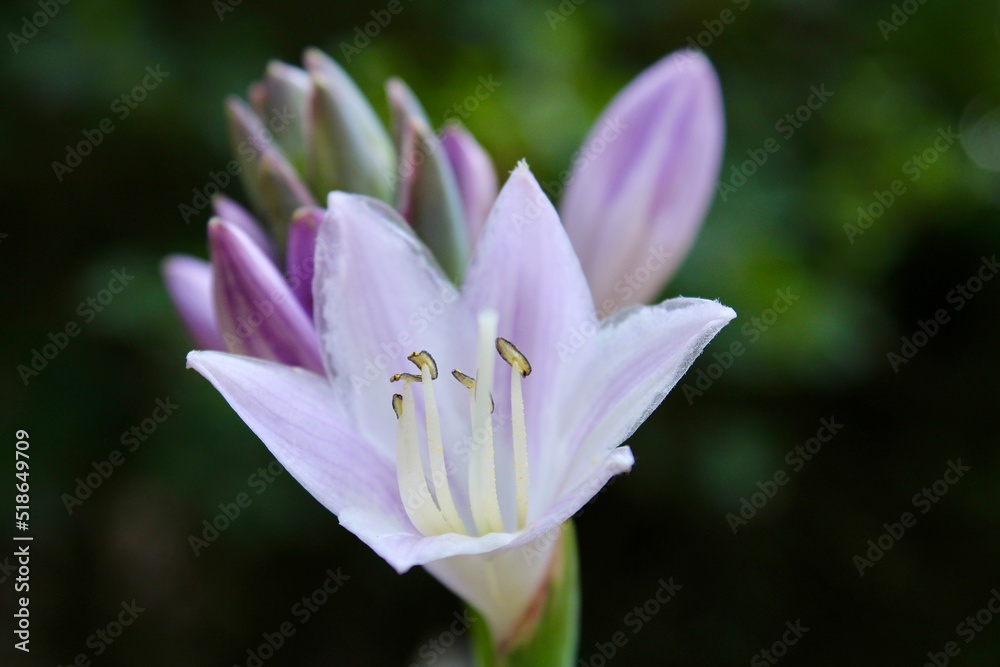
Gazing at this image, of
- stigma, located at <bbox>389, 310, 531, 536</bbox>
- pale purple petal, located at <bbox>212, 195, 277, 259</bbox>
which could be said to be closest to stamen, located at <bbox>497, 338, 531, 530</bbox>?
stigma, located at <bbox>389, 310, 531, 536</bbox>

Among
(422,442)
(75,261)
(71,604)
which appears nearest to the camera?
(422,442)

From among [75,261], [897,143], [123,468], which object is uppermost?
[897,143]

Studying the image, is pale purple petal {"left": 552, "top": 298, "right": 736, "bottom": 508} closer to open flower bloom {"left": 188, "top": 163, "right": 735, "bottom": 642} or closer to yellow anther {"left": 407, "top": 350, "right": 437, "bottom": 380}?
open flower bloom {"left": 188, "top": 163, "right": 735, "bottom": 642}

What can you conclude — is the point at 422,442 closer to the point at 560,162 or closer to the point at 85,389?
the point at 560,162

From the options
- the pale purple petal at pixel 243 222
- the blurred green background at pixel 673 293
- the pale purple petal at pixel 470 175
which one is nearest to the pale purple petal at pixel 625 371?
the pale purple petal at pixel 470 175

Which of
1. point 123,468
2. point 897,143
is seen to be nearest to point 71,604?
point 123,468

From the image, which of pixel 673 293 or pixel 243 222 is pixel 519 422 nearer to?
pixel 243 222

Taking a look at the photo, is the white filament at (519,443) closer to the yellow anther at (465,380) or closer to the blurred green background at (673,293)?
the yellow anther at (465,380)

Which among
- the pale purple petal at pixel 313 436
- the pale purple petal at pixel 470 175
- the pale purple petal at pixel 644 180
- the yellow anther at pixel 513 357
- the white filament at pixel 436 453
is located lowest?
the pale purple petal at pixel 313 436
